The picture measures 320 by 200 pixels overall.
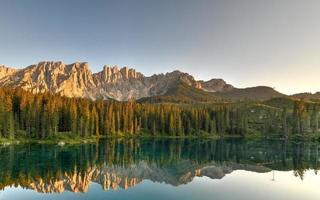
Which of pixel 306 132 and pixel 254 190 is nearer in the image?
pixel 254 190

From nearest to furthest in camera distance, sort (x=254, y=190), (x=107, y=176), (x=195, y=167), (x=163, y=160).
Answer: (x=254, y=190) < (x=107, y=176) < (x=195, y=167) < (x=163, y=160)

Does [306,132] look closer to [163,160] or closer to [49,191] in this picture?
[163,160]

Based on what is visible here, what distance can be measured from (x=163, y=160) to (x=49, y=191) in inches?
1937

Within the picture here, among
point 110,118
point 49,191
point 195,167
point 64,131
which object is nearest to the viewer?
point 49,191

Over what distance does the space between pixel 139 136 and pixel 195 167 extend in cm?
11249

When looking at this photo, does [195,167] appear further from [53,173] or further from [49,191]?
[49,191]

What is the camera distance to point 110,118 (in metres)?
183

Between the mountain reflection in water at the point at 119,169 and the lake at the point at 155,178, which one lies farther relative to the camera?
the mountain reflection in water at the point at 119,169

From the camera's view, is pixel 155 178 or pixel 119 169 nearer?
pixel 155 178

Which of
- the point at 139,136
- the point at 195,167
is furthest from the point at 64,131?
A: the point at 195,167

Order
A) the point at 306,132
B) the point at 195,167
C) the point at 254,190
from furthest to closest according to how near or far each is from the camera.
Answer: the point at 306,132
the point at 195,167
the point at 254,190

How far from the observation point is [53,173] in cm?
6644

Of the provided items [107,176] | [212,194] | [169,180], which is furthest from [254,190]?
[107,176]

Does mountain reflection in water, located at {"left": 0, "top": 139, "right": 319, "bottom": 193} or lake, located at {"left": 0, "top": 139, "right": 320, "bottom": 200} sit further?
mountain reflection in water, located at {"left": 0, "top": 139, "right": 319, "bottom": 193}
